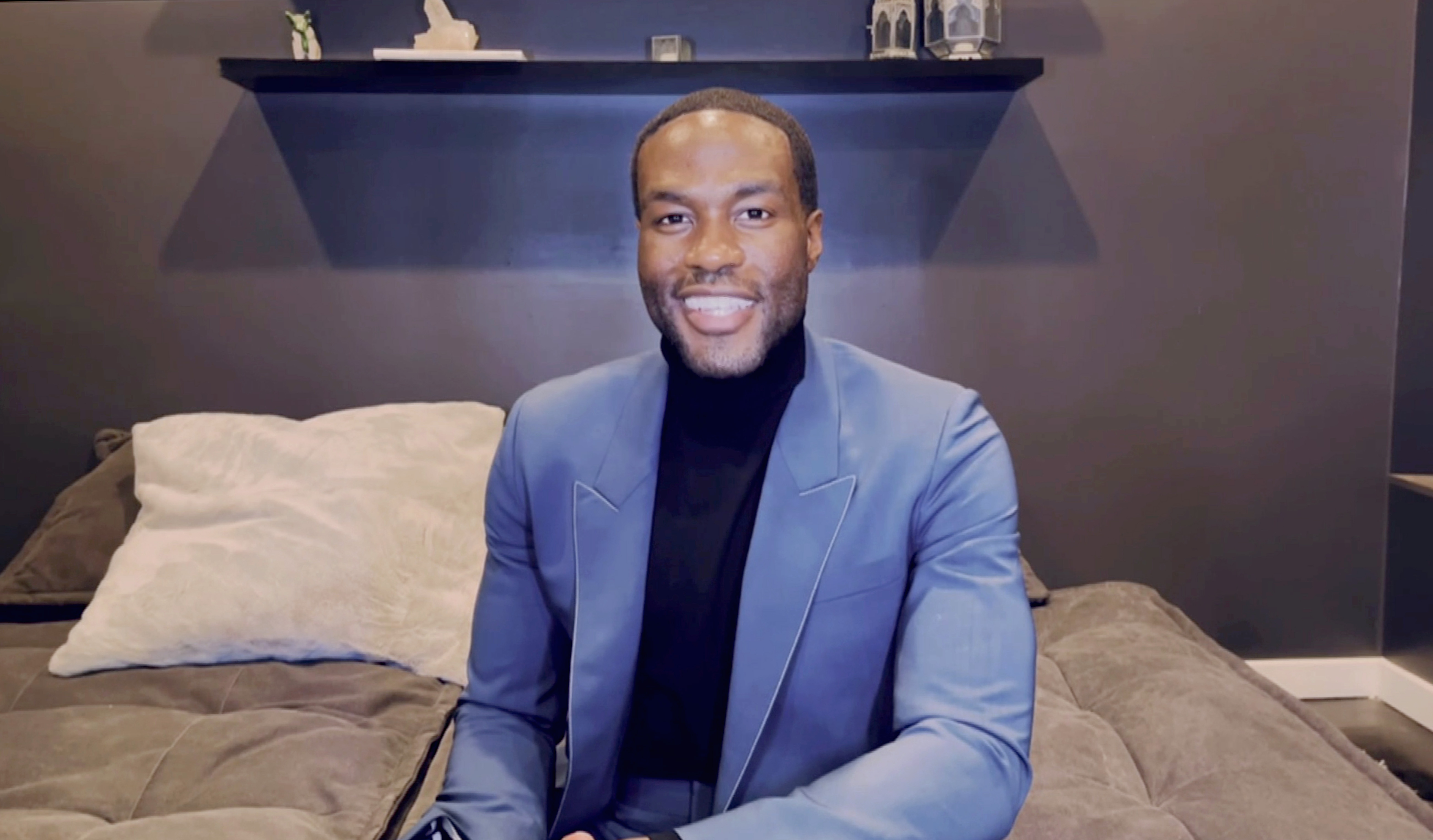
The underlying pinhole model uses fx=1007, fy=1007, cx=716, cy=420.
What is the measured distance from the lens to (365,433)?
6.64 feet

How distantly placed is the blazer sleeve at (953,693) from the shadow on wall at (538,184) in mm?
1313

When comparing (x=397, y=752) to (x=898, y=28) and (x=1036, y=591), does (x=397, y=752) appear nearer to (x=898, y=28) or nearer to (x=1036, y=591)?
(x=1036, y=591)

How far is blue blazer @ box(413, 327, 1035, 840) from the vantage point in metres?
1.02

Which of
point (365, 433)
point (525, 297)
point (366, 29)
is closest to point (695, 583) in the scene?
point (365, 433)

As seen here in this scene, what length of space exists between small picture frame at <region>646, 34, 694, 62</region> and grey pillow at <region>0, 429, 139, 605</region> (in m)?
1.41

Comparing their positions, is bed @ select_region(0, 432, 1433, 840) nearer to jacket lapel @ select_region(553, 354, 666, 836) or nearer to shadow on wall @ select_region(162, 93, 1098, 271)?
jacket lapel @ select_region(553, 354, 666, 836)

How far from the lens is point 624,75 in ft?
7.00

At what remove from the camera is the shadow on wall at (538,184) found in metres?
2.36

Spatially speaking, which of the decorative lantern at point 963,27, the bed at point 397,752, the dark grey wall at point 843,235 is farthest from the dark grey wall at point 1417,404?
the decorative lantern at point 963,27

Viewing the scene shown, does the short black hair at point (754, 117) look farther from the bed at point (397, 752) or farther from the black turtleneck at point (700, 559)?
the bed at point (397, 752)

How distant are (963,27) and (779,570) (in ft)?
4.99

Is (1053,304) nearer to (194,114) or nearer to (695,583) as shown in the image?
(695,583)

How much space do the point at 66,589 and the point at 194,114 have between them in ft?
3.64

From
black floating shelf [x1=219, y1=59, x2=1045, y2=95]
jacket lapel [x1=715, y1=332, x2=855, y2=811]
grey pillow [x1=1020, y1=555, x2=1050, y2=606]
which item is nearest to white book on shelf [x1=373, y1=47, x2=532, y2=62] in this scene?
black floating shelf [x1=219, y1=59, x2=1045, y2=95]
